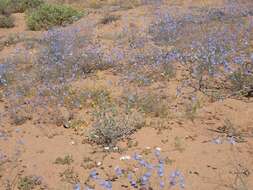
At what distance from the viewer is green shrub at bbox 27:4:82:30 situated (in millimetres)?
11789

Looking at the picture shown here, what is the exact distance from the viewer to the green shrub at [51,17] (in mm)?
11789

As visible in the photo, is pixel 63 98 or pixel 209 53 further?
pixel 209 53

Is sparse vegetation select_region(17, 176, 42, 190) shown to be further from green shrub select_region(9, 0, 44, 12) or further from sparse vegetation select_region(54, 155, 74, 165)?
green shrub select_region(9, 0, 44, 12)

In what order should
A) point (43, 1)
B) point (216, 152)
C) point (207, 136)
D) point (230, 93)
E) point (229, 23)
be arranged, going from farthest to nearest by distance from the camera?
point (43, 1) < point (229, 23) < point (230, 93) < point (207, 136) < point (216, 152)

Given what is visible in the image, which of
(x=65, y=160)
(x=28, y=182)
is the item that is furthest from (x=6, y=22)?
(x=28, y=182)

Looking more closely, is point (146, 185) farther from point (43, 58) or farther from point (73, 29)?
point (73, 29)

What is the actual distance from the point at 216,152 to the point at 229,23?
580 cm

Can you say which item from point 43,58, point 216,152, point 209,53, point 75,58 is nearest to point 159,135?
point 216,152

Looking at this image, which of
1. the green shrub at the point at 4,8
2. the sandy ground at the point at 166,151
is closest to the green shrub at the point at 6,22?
the green shrub at the point at 4,8

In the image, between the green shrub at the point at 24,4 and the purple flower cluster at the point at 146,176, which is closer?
the purple flower cluster at the point at 146,176

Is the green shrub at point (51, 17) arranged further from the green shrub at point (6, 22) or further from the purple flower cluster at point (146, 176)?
the purple flower cluster at point (146, 176)

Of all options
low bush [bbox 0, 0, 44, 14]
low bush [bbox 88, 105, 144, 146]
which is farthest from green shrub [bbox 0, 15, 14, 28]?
low bush [bbox 88, 105, 144, 146]

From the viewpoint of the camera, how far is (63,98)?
7.05m

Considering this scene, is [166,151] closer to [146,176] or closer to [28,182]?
[146,176]
